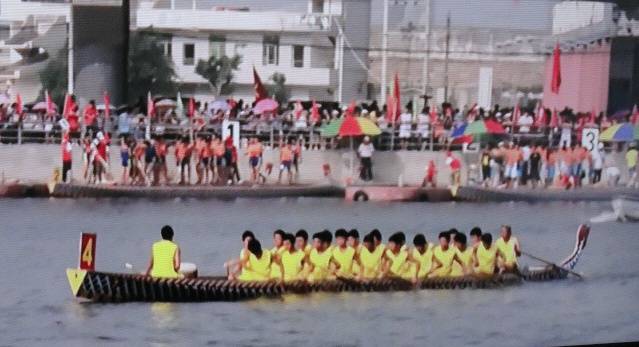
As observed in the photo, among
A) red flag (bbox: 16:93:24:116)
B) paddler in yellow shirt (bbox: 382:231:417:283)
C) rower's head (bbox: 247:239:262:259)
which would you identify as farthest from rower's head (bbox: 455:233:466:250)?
red flag (bbox: 16:93:24:116)

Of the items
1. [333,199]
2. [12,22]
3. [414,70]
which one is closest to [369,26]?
[414,70]

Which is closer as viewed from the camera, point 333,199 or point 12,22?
point 12,22

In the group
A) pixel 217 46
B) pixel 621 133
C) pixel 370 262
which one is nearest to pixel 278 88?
pixel 217 46

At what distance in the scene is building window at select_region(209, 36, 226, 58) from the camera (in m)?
4.12

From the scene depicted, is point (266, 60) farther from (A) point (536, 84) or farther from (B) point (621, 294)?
(B) point (621, 294)

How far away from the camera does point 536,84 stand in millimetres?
4801

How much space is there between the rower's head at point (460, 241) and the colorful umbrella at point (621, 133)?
0.78 metres

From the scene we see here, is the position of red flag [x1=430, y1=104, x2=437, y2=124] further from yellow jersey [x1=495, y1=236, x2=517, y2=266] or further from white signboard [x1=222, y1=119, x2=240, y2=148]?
white signboard [x1=222, y1=119, x2=240, y2=148]

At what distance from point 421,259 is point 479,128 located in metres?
0.63

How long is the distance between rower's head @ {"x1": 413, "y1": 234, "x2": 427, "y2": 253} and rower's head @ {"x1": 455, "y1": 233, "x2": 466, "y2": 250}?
141 mm

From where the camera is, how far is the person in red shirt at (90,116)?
4.00 m

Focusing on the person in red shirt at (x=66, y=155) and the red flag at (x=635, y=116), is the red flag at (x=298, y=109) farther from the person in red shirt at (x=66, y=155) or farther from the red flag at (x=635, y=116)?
the red flag at (x=635, y=116)

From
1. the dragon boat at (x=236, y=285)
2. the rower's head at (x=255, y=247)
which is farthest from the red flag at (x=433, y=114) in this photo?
the rower's head at (x=255, y=247)

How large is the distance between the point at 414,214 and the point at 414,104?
472mm
